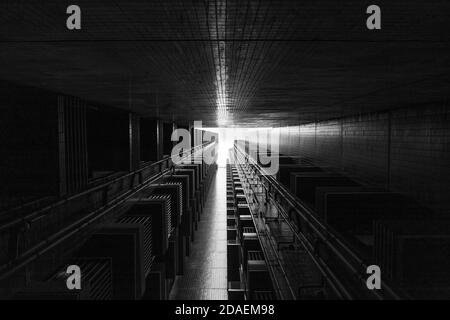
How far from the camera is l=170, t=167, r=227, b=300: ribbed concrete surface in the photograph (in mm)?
11469

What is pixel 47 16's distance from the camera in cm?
200

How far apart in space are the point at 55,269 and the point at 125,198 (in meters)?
2.68

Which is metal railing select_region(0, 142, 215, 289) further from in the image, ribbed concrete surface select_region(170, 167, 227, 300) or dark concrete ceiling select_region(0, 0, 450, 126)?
ribbed concrete surface select_region(170, 167, 227, 300)

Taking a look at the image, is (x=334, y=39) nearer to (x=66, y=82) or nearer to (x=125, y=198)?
(x=66, y=82)

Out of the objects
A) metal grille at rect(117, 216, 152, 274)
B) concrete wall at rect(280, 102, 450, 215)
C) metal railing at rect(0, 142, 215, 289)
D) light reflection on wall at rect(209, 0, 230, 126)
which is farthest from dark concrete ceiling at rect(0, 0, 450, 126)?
metal grille at rect(117, 216, 152, 274)

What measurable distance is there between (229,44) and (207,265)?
12.3 meters

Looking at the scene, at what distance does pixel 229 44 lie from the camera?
8.48 ft

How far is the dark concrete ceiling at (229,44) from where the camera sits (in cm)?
191

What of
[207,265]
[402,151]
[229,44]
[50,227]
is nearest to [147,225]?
[50,227]

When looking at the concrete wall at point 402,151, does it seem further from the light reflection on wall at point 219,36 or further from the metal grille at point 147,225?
the metal grille at point 147,225

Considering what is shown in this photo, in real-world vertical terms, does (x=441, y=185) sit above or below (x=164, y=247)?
above

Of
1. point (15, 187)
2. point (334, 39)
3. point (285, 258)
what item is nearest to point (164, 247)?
point (285, 258)

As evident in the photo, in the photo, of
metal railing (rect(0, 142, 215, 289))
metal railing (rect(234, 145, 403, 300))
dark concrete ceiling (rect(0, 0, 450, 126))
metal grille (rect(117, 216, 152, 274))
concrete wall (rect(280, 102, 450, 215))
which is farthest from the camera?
metal grille (rect(117, 216, 152, 274))

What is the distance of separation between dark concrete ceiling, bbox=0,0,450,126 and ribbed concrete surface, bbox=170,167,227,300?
28.0ft
